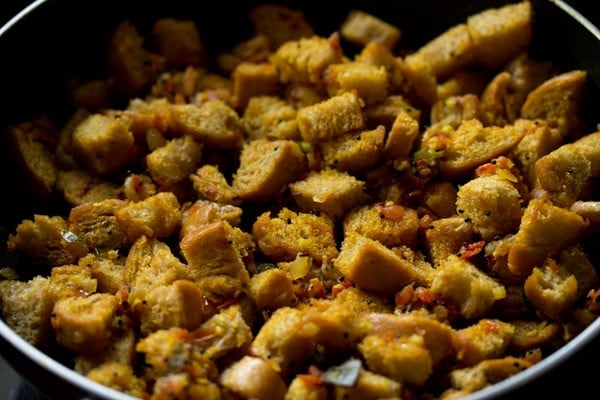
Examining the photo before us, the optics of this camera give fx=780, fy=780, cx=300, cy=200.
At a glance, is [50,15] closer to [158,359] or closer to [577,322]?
[158,359]

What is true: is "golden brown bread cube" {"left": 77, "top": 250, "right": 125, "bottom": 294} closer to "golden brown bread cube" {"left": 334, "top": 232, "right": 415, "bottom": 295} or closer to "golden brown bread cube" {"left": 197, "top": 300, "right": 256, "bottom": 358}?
"golden brown bread cube" {"left": 197, "top": 300, "right": 256, "bottom": 358}

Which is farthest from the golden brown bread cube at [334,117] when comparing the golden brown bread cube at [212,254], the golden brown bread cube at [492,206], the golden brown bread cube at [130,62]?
the golden brown bread cube at [130,62]

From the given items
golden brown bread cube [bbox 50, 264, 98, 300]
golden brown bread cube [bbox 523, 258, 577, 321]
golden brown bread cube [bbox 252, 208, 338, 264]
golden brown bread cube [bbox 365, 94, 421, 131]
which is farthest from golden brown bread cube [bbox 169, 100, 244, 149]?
golden brown bread cube [bbox 523, 258, 577, 321]

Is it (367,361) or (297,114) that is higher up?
(297,114)

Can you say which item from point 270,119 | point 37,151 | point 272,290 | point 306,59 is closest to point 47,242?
point 37,151

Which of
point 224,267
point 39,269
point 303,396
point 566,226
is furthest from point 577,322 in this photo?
point 39,269

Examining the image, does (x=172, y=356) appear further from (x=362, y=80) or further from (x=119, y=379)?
(x=362, y=80)
